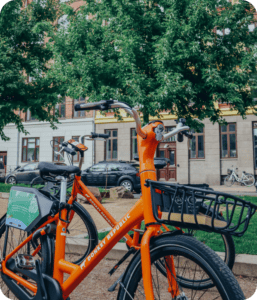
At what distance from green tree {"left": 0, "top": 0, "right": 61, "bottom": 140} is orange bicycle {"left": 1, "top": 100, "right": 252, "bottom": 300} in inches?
426

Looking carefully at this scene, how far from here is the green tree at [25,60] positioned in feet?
40.0

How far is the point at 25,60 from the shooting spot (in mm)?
12859

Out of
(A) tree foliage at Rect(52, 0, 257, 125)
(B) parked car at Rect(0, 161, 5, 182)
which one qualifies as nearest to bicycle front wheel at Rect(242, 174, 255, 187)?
(A) tree foliage at Rect(52, 0, 257, 125)

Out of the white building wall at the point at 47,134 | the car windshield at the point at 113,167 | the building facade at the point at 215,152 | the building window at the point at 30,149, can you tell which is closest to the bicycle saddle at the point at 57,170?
the car windshield at the point at 113,167

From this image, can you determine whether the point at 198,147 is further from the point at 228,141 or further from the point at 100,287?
the point at 100,287

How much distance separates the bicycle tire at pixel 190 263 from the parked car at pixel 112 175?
13825mm

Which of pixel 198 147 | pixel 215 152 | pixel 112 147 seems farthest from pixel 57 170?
pixel 112 147

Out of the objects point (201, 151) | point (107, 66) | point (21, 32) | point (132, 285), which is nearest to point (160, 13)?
point (107, 66)

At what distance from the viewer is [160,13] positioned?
35.8 feet

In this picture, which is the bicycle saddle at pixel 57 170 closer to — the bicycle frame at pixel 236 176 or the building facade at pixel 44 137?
the bicycle frame at pixel 236 176

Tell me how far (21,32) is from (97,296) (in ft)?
41.7

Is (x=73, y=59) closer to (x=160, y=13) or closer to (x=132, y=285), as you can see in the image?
(x=160, y=13)

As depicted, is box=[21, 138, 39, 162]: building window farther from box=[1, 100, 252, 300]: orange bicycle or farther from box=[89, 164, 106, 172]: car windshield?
box=[1, 100, 252, 300]: orange bicycle

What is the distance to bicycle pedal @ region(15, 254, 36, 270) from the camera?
232cm
